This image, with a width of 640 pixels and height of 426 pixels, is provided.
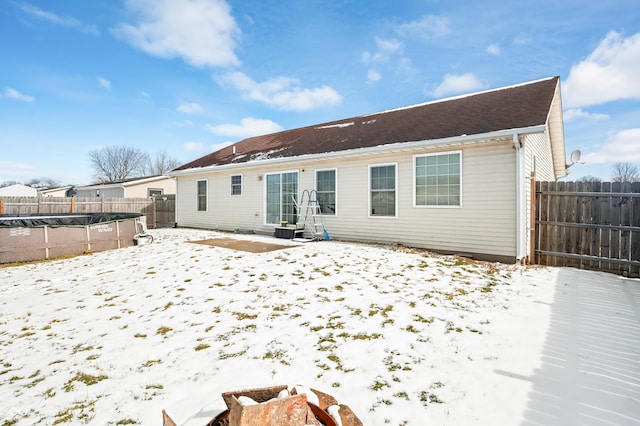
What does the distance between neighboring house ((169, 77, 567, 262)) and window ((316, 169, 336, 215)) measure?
33 mm

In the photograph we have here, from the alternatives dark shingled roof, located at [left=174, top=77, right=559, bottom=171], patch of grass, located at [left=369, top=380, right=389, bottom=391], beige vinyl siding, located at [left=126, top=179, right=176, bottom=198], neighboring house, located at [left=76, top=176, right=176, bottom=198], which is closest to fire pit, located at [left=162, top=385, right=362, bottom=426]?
patch of grass, located at [left=369, top=380, right=389, bottom=391]

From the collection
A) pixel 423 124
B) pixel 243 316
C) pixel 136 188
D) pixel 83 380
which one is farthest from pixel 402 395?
pixel 136 188

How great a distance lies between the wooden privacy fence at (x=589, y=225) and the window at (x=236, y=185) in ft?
32.3

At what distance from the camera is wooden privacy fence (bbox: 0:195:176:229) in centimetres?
1430

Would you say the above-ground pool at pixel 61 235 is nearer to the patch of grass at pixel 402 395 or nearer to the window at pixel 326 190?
the window at pixel 326 190

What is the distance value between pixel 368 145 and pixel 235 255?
15.8 ft

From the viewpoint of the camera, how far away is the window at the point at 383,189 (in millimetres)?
8523

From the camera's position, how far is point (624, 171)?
137ft

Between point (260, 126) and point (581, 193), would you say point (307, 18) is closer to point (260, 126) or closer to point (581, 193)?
point (581, 193)

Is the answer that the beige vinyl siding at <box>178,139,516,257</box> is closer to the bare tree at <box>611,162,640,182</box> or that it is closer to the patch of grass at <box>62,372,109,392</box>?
the patch of grass at <box>62,372,109,392</box>

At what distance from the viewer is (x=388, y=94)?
16766 millimetres

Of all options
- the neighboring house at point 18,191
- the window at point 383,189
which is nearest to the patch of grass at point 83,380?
the window at point 383,189

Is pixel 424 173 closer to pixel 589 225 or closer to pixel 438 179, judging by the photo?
pixel 438 179

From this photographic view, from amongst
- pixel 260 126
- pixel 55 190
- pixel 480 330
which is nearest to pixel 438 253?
pixel 480 330
